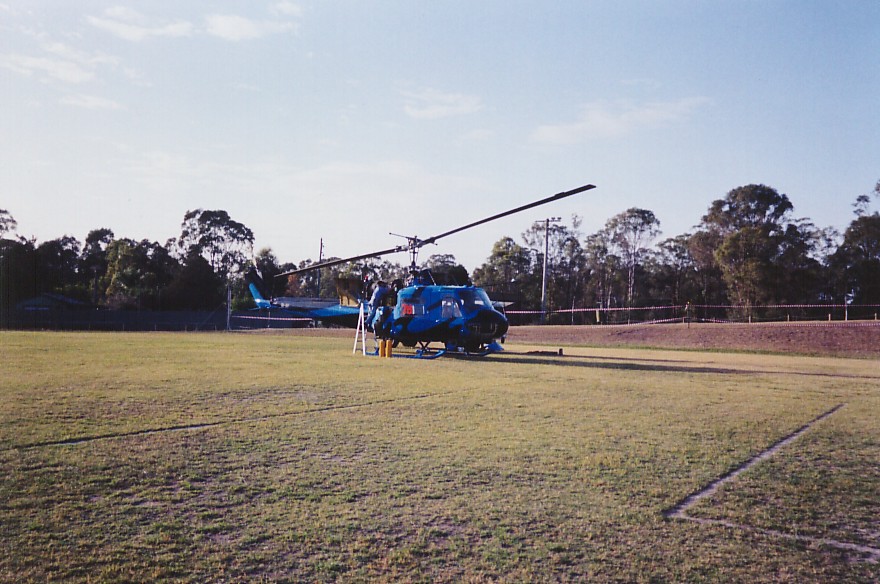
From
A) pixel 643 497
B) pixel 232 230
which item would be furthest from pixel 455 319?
pixel 232 230

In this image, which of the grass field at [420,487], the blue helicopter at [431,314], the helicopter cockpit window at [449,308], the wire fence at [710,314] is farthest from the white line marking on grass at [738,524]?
the wire fence at [710,314]

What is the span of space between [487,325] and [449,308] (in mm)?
1226

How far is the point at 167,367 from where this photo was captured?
13.2 meters

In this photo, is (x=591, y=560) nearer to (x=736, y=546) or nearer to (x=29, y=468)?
(x=736, y=546)

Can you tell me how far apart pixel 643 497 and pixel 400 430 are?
2.95 metres

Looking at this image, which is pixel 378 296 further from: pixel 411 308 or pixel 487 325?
pixel 487 325

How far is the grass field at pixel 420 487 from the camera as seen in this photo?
10.7 ft

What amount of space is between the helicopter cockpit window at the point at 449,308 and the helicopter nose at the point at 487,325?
55 centimetres

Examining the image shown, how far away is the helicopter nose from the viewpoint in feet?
56.5

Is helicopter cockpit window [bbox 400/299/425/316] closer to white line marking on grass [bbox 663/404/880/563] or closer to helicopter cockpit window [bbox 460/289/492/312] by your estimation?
helicopter cockpit window [bbox 460/289/492/312]

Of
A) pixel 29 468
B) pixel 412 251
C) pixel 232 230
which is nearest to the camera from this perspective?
pixel 29 468

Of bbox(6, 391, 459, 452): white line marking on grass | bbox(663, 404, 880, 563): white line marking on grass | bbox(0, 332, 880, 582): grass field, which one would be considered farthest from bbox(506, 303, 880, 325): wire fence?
bbox(663, 404, 880, 563): white line marking on grass

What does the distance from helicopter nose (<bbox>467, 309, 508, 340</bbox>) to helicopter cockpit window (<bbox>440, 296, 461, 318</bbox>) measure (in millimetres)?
551

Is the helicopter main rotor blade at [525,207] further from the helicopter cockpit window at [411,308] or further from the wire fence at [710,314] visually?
the wire fence at [710,314]
